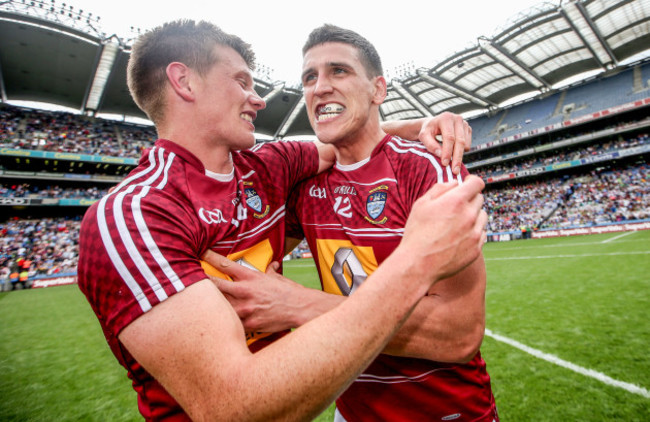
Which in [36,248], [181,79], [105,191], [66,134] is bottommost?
[36,248]

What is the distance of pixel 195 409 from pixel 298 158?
6.03 feet

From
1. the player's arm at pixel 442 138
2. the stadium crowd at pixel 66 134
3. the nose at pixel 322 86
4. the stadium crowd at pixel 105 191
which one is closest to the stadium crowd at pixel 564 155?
the stadium crowd at pixel 105 191

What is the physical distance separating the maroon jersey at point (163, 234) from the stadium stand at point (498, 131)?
88.5 feet

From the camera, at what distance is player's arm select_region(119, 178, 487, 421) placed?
83cm

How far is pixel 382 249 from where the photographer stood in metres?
1.96

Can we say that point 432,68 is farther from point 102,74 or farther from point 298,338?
point 298,338

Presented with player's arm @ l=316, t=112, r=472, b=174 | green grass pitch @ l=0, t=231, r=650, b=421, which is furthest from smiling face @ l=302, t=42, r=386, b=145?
green grass pitch @ l=0, t=231, r=650, b=421

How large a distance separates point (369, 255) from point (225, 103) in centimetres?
128

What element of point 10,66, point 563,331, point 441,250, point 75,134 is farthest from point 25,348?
point 75,134

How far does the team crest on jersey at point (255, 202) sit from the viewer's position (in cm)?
194

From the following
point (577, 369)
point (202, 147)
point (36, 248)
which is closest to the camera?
point (202, 147)

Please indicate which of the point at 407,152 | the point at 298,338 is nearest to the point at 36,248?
the point at 407,152

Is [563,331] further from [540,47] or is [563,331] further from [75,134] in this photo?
[75,134]

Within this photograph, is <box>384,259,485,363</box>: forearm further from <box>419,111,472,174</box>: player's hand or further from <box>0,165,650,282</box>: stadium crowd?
<box>0,165,650,282</box>: stadium crowd
